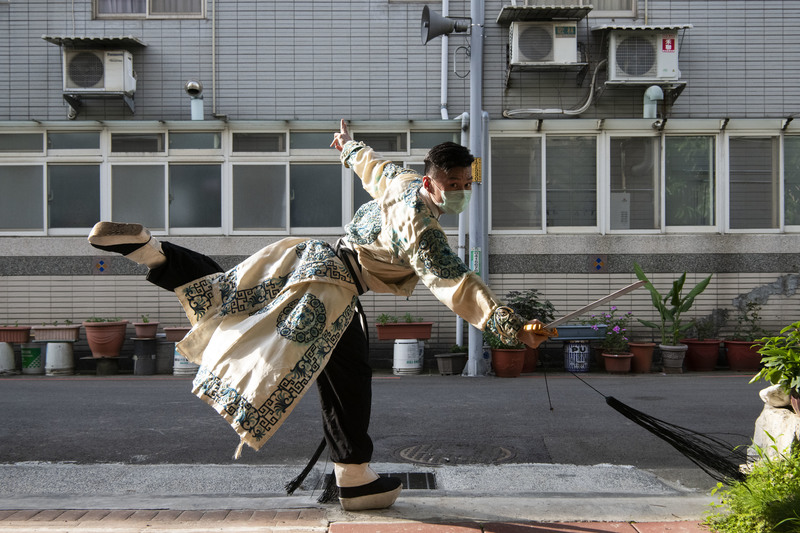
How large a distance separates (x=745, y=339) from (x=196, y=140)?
345 inches

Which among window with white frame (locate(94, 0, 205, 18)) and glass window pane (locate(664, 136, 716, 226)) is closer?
glass window pane (locate(664, 136, 716, 226))

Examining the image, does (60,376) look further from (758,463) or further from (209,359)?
(758,463)

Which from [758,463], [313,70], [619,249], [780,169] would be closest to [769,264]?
[780,169]

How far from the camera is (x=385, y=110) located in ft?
39.6

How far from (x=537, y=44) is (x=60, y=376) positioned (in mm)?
8538

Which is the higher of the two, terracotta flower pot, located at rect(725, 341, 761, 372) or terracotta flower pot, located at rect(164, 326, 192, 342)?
terracotta flower pot, located at rect(164, 326, 192, 342)

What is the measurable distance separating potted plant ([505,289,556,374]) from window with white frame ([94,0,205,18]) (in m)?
6.64

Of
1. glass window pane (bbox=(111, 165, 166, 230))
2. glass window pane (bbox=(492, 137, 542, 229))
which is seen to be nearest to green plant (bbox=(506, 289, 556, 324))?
glass window pane (bbox=(492, 137, 542, 229))

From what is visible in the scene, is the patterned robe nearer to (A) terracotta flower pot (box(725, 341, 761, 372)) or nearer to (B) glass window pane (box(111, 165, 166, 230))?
(A) terracotta flower pot (box(725, 341, 761, 372))

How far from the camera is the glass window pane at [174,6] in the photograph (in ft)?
40.2

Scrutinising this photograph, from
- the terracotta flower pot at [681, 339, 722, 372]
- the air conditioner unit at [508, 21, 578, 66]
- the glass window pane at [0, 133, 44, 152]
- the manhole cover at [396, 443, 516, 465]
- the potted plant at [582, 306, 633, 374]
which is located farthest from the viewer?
the glass window pane at [0, 133, 44, 152]

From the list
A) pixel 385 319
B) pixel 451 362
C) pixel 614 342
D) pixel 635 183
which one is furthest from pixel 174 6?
pixel 614 342

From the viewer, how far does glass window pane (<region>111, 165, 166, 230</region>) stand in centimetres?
1203

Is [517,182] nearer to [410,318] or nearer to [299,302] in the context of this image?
[410,318]
